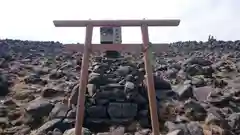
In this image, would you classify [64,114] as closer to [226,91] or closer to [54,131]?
[54,131]

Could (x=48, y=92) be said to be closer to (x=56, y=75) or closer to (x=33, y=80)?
(x=33, y=80)

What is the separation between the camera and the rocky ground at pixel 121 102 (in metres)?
10.1

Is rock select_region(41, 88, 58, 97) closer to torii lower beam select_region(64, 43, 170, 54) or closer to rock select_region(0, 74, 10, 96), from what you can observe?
rock select_region(0, 74, 10, 96)

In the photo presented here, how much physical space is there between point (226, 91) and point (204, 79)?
5.79ft

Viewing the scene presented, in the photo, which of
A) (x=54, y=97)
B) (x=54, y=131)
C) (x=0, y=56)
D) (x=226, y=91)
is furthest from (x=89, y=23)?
(x=0, y=56)

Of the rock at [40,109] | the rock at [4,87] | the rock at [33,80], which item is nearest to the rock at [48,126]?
the rock at [40,109]

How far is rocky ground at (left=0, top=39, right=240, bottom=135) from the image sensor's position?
399 inches

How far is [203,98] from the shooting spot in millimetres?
12594

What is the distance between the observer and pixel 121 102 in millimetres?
10859

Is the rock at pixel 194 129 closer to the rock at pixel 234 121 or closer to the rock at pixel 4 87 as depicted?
the rock at pixel 234 121

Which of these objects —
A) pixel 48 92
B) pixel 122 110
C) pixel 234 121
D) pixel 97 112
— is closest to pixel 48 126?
pixel 97 112

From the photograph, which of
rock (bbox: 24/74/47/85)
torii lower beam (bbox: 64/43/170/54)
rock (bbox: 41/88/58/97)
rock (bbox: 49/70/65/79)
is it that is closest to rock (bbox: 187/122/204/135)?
torii lower beam (bbox: 64/43/170/54)

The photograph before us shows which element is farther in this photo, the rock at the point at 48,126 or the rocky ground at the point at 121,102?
the rocky ground at the point at 121,102

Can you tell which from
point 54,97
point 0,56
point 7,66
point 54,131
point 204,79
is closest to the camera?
point 54,131
